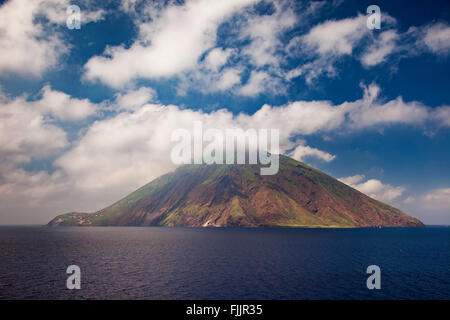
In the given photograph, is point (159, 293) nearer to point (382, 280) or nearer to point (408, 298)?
point (408, 298)

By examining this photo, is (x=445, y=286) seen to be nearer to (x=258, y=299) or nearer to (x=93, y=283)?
(x=258, y=299)

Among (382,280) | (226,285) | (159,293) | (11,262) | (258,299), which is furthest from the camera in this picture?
(11,262)
